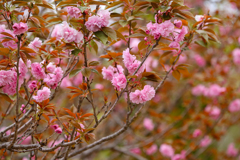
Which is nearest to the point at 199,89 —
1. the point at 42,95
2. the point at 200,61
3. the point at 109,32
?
the point at 200,61

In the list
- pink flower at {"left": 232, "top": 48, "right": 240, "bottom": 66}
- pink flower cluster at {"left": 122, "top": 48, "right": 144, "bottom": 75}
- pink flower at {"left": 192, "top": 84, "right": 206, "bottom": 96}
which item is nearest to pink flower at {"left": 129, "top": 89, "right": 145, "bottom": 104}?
pink flower cluster at {"left": 122, "top": 48, "right": 144, "bottom": 75}

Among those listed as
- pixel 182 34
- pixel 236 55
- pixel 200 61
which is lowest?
pixel 200 61

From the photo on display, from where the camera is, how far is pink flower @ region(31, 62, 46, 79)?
105 cm

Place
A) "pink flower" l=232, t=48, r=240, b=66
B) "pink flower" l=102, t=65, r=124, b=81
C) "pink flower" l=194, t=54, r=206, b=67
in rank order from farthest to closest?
"pink flower" l=194, t=54, r=206, b=67 → "pink flower" l=232, t=48, r=240, b=66 → "pink flower" l=102, t=65, r=124, b=81

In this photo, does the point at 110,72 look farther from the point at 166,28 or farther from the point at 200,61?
the point at 200,61

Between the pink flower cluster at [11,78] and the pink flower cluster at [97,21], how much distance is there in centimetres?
41

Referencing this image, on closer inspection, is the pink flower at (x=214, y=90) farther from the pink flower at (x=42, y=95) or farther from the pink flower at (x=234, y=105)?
the pink flower at (x=42, y=95)

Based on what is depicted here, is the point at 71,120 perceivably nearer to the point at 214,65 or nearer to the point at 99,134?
the point at 99,134

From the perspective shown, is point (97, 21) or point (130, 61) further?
point (130, 61)

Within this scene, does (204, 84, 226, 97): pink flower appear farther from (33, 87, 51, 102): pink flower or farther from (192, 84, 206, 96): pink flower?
(33, 87, 51, 102): pink flower

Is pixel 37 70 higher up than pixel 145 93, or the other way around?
pixel 37 70

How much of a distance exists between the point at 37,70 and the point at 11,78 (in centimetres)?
14

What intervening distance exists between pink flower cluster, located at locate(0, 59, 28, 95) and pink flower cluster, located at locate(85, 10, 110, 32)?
41 cm

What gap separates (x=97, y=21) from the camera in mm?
974
